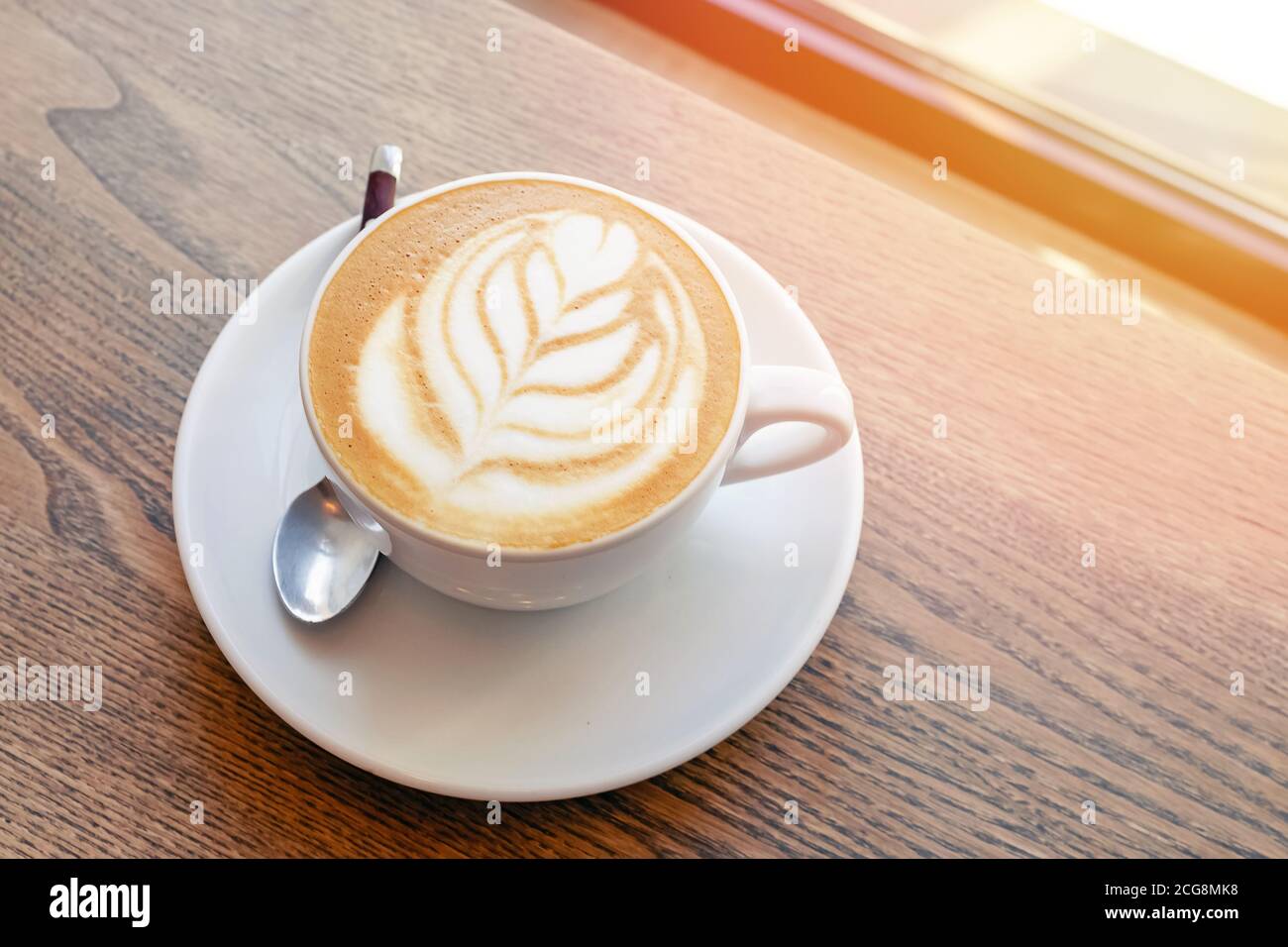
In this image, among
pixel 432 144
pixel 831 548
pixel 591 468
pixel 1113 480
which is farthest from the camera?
pixel 432 144

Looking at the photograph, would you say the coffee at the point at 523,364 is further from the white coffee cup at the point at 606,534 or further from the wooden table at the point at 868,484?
the wooden table at the point at 868,484

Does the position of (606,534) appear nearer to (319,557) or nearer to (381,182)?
(319,557)

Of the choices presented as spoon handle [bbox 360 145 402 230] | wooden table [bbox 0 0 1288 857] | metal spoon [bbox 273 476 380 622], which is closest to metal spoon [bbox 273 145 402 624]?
metal spoon [bbox 273 476 380 622]

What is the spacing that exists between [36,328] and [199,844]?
479 mm

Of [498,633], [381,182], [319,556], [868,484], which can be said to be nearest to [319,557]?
[319,556]

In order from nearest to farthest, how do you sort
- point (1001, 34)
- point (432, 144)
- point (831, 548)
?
point (831, 548), point (432, 144), point (1001, 34)

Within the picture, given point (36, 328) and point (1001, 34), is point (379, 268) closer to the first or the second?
point (36, 328)

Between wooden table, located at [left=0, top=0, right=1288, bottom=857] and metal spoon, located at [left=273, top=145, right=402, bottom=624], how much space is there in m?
0.10

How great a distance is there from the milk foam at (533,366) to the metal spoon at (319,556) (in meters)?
0.10

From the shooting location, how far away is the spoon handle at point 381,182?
0.90m

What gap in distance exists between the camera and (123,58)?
1065 millimetres

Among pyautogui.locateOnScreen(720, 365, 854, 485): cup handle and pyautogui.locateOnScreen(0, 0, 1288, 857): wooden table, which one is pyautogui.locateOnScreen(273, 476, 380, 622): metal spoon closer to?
pyautogui.locateOnScreen(0, 0, 1288, 857): wooden table
